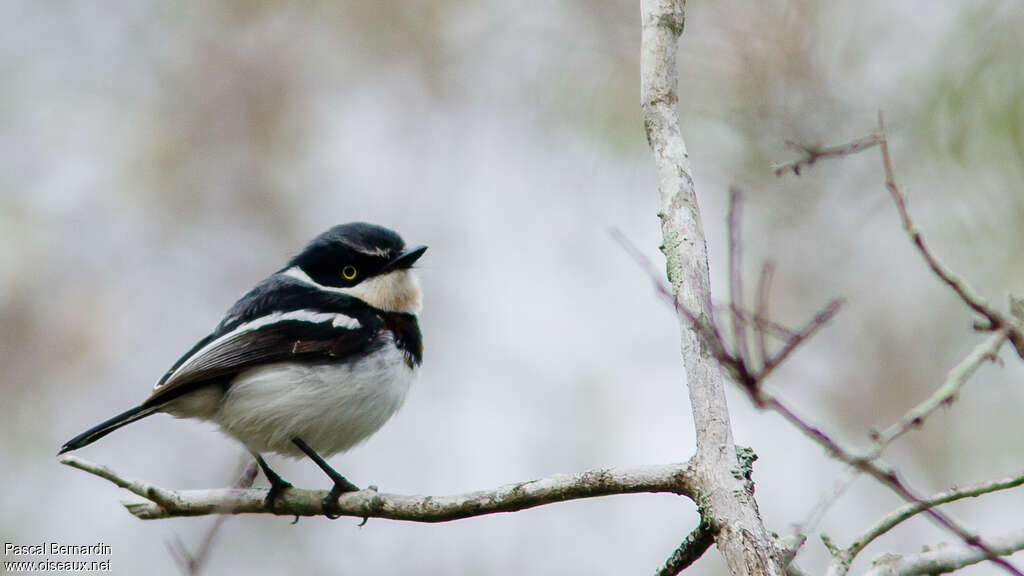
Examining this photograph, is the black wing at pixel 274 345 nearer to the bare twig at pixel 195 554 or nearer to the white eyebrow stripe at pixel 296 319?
the white eyebrow stripe at pixel 296 319

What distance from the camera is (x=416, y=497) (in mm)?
2963

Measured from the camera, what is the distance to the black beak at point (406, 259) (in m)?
Result: 4.84

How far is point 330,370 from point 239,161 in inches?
202

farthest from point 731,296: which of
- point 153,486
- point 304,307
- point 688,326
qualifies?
point 304,307

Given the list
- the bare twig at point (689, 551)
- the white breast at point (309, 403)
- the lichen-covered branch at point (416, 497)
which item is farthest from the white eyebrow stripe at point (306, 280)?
the bare twig at point (689, 551)

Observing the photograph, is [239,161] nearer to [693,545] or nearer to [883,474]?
[693,545]

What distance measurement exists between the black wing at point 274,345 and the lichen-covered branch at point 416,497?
0.60 metres

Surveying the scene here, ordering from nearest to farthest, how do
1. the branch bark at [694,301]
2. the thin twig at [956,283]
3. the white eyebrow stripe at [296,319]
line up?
the thin twig at [956,283] < the branch bark at [694,301] < the white eyebrow stripe at [296,319]

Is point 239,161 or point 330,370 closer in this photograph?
point 330,370

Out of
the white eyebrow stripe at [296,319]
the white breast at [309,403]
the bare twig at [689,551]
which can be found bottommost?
the bare twig at [689,551]

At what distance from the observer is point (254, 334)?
4457 mm

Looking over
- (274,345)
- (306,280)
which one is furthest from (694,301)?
(306,280)

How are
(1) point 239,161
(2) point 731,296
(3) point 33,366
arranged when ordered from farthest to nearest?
(1) point 239,161, (3) point 33,366, (2) point 731,296

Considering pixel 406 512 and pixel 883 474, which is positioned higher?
pixel 406 512
